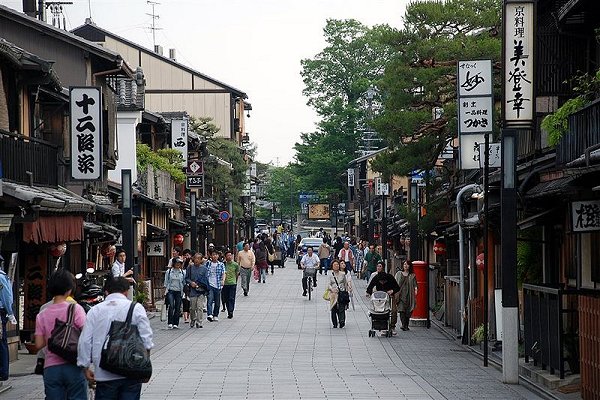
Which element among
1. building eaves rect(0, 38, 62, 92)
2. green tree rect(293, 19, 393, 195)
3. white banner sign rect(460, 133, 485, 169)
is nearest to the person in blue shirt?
building eaves rect(0, 38, 62, 92)

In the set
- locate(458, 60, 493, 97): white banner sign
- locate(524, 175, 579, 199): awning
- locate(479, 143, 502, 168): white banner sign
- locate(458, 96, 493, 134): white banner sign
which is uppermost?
locate(458, 60, 493, 97): white banner sign

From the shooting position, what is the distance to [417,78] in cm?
3166

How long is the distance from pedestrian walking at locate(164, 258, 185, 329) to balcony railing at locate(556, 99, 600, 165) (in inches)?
580

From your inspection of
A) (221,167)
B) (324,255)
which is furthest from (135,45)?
(324,255)

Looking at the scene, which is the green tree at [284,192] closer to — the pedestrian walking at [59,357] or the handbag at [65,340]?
the pedestrian walking at [59,357]

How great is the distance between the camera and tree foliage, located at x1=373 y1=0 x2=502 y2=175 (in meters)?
31.3

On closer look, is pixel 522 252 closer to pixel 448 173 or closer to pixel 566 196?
pixel 566 196

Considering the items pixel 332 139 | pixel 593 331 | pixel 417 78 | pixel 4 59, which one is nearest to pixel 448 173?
pixel 417 78

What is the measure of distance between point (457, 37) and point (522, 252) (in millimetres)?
9218

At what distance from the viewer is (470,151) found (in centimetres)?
2578

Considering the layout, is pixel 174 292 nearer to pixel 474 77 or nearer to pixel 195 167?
pixel 474 77

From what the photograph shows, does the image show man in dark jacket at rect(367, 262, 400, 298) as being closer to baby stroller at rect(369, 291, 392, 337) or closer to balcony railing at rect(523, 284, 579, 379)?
Result: baby stroller at rect(369, 291, 392, 337)

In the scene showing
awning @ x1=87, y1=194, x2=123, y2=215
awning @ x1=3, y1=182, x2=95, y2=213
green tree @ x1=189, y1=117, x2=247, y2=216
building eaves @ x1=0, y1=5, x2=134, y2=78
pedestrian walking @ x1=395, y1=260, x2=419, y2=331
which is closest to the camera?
awning @ x1=3, y1=182, x2=95, y2=213

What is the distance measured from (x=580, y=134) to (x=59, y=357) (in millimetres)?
8671
